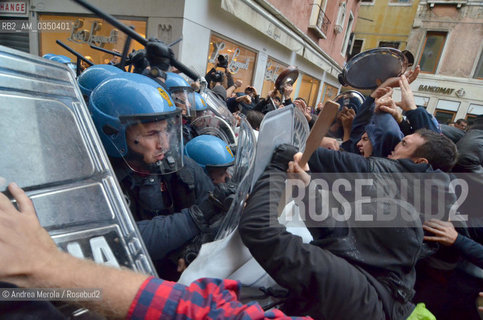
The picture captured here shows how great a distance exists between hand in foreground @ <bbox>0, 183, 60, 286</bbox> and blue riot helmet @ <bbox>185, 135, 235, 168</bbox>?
1.49 metres

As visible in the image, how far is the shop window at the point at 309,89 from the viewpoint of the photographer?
12969 millimetres

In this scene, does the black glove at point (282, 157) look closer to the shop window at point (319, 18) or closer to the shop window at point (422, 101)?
the shop window at point (319, 18)

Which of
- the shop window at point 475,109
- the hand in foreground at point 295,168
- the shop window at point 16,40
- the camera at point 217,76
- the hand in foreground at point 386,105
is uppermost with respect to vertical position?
the shop window at point 475,109

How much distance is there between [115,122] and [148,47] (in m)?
0.63

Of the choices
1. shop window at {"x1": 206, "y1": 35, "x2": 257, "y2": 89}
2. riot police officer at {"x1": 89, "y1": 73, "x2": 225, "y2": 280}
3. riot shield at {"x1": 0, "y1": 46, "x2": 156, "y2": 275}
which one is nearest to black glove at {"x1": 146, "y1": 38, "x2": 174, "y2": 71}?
riot police officer at {"x1": 89, "y1": 73, "x2": 225, "y2": 280}

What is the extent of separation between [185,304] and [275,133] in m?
0.69

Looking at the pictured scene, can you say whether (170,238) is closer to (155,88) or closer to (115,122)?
(115,122)

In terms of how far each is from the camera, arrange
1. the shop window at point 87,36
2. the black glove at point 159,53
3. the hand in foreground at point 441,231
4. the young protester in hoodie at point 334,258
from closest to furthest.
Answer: the young protester in hoodie at point 334,258 < the hand in foreground at point 441,231 < the black glove at point 159,53 < the shop window at point 87,36

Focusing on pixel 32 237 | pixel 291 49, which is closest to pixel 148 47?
pixel 32 237

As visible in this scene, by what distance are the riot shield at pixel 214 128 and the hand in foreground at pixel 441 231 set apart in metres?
1.91

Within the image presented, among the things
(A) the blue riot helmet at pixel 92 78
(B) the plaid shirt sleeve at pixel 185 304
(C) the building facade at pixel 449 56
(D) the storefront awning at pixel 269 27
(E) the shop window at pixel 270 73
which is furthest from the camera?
(C) the building facade at pixel 449 56

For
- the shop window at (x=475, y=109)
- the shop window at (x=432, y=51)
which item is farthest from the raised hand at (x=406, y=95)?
the shop window at (x=432, y=51)

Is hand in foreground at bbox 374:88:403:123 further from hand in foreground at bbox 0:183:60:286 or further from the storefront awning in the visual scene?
the storefront awning

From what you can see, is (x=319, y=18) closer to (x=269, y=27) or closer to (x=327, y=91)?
(x=269, y=27)
